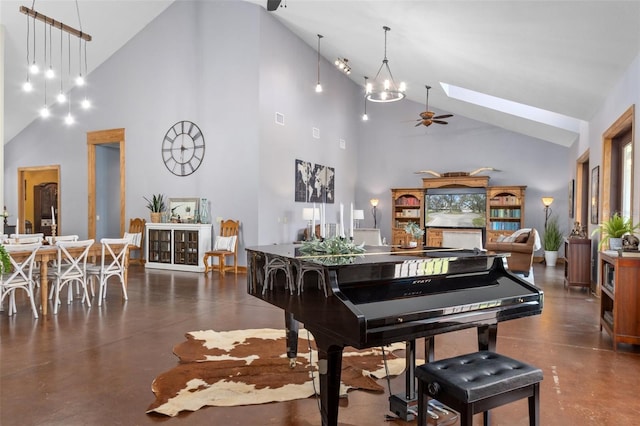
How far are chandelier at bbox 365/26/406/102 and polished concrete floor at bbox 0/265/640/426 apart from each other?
3718 millimetres

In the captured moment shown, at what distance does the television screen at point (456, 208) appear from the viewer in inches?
427

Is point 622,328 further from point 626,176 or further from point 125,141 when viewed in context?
point 125,141

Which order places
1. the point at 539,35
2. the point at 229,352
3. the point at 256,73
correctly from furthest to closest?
1. the point at 256,73
2. the point at 539,35
3. the point at 229,352

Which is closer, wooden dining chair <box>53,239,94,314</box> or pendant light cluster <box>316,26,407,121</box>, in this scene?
wooden dining chair <box>53,239,94,314</box>

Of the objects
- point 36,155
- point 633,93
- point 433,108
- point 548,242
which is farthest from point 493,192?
point 36,155

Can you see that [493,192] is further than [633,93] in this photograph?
Yes

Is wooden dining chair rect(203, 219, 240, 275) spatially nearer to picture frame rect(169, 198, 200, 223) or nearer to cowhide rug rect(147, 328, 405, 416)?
picture frame rect(169, 198, 200, 223)

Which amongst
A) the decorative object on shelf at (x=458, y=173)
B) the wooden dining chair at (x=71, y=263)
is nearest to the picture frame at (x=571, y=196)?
the decorative object on shelf at (x=458, y=173)

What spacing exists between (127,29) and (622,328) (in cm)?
1020

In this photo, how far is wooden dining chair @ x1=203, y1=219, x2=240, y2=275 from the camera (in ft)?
25.6

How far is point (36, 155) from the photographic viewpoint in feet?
35.7

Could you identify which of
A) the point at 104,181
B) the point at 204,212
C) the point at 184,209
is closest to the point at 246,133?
the point at 204,212

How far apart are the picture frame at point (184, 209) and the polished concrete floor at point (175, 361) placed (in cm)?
289

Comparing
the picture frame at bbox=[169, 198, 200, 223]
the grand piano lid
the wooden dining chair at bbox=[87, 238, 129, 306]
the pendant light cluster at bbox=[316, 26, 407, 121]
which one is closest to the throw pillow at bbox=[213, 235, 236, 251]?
the picture frame at bbox=[169, 198, 200, 223]
